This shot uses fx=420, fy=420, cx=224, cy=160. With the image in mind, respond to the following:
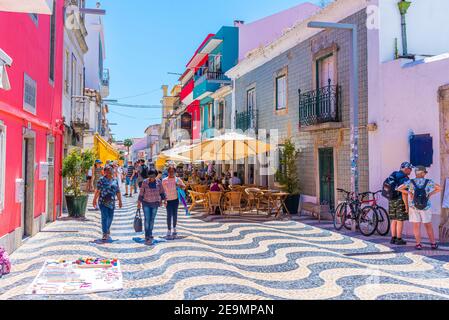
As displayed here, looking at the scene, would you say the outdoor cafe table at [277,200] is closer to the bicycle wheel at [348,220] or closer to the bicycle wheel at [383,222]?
the bicycle wheel at [348,220]

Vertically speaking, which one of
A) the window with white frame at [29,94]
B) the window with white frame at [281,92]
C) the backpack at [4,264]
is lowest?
the backpack at [4,264]

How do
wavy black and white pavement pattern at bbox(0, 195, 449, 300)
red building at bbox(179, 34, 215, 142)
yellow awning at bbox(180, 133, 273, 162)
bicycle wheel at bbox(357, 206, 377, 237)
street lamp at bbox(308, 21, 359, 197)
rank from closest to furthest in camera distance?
wavy black and white pavement pattern at bbox(0, 195, 449, 300) → bicycle wheel at bbox(357, 206, 377, 237) → street lamp at bbox(308, 21, 359, 197) → yellow awning at bbox(180, 133, 273, 162) → red building at bbox(179, 34, 215, 142)

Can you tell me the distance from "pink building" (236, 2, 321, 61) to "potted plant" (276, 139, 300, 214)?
28.6 ft

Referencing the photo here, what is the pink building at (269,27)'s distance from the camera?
2094 centimetres

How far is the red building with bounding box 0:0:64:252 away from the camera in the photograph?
22.8 ft

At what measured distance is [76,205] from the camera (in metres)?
11.5

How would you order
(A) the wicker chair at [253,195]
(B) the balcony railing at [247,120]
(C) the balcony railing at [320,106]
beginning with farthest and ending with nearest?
(B) the balcony railing at [247,120]
(A) the wicker chair at [253,195]
(C) the balcony railing at [320,106]

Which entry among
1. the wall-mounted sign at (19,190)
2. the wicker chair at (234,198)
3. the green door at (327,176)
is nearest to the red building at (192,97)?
the wicker chair at (234,198)

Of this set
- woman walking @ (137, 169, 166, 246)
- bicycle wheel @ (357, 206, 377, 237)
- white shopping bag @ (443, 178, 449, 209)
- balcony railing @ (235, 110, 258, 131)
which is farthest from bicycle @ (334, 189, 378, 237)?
balcony railing @ (235, 110, 258, 131)

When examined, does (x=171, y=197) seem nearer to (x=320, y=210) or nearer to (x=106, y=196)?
(x=106, y=196)

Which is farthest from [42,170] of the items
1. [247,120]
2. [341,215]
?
[247,120]

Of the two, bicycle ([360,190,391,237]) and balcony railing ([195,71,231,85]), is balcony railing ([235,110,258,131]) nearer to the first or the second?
balcony railing ([195,71,231,85])
